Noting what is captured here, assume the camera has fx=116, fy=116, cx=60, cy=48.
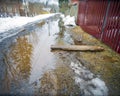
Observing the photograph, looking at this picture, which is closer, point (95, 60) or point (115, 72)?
point (115, 72)

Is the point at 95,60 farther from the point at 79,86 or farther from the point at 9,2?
the point at 9,2

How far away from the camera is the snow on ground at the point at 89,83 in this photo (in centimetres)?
287

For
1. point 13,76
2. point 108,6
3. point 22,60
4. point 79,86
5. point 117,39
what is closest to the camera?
point 79,86

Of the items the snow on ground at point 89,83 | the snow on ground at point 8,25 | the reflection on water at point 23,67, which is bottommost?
the snow on ground at point 89,83

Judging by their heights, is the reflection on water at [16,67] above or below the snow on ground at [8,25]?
below

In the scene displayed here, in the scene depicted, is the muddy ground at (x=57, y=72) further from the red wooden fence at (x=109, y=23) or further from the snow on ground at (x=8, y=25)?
the snow on ground at (x=8, y=25)

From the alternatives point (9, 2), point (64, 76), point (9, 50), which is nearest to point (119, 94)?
point (64, 76)

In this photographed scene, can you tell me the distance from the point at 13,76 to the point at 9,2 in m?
22.4

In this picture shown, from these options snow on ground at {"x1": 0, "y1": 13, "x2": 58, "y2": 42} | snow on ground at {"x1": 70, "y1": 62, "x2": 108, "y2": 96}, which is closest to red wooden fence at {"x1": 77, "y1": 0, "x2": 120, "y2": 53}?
snow on ground at {"x1": 70, "y1": 62, "x2": 108, "y2": 96}

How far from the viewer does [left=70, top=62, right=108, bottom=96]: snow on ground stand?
287cm

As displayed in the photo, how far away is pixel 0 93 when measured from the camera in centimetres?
277

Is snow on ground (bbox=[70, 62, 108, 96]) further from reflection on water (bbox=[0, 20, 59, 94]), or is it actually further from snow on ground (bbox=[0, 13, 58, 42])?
snow on ground (bbox=[0, 13, 58, 42])

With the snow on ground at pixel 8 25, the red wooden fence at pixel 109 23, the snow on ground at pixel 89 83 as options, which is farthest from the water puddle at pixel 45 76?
the snow on ground at pixel 8 25

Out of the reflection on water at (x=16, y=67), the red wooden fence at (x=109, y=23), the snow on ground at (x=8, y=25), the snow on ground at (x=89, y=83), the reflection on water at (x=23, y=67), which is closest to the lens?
the snow on ground at (x=89, y=83)
